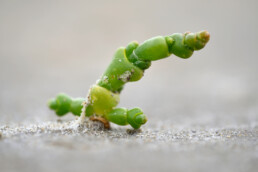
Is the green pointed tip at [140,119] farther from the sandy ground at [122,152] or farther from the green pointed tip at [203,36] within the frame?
the green pointed tip at [203,36]

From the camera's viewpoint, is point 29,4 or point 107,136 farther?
point 29,4

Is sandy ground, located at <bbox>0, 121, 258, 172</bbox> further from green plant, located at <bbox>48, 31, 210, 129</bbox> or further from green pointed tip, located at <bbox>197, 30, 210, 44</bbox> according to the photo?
green pointed tip, located at <bbox>197, 30, 210, 44</bbox>

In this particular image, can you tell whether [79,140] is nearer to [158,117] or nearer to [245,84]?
[158,117]

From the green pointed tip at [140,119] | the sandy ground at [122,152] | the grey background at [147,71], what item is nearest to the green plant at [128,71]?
the green pointed tip at [140,119]

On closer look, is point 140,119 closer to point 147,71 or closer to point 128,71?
point 128,71

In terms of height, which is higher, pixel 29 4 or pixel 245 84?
pixel 29 4

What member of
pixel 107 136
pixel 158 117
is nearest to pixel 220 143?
→ pixel 107 136
